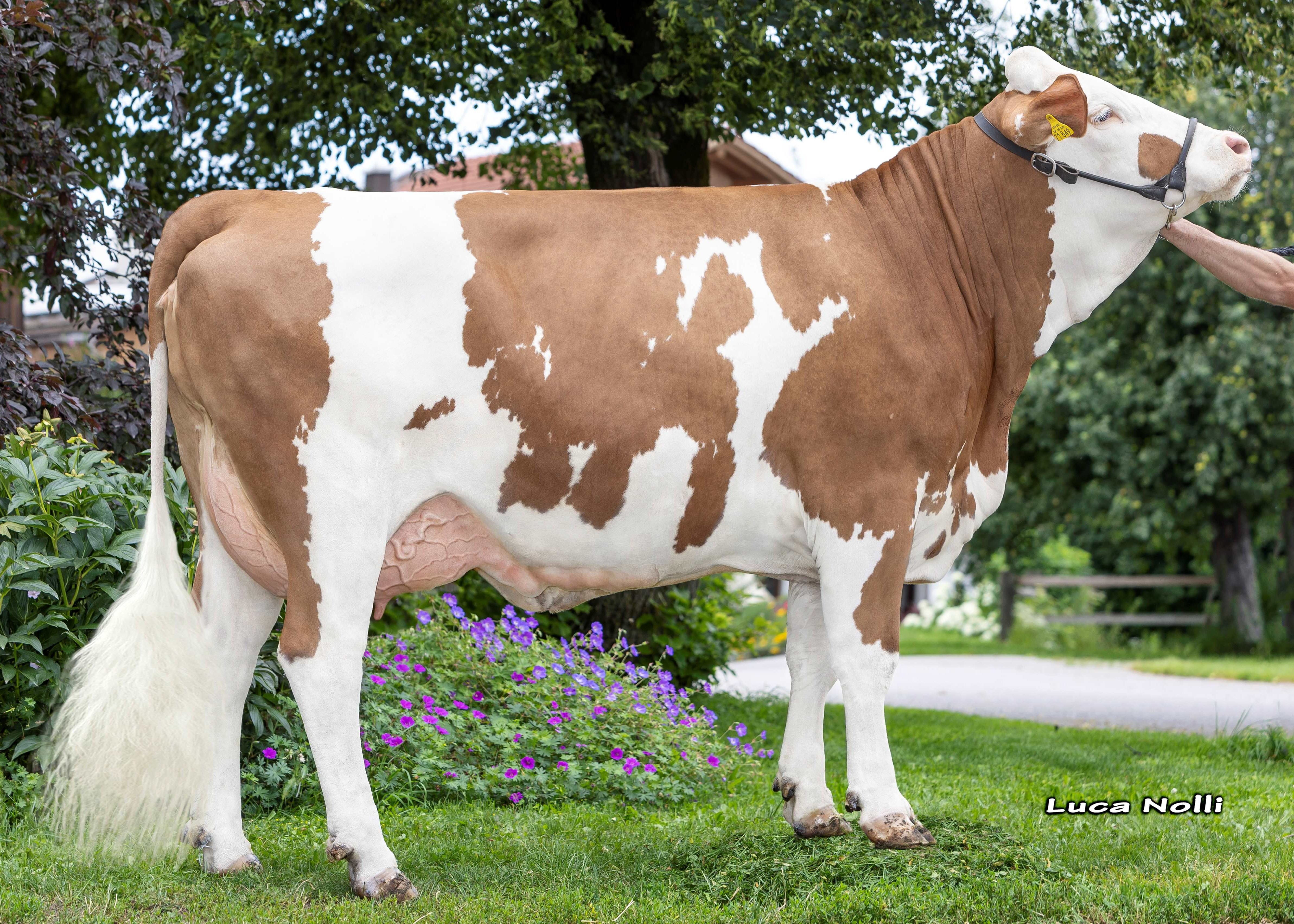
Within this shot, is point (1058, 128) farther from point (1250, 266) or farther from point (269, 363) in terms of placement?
point (269, 363)

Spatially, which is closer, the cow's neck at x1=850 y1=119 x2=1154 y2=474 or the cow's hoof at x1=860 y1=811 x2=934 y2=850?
the cow's hoof at x1=860 y1=811 x2=934 y2=850

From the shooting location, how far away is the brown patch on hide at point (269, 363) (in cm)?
311

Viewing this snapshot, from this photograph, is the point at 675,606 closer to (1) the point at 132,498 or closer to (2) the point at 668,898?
(1) the point at 132,498

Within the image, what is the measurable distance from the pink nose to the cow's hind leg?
3.08m

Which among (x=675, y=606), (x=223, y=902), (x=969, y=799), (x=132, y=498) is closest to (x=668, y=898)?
(x=223, y=902)

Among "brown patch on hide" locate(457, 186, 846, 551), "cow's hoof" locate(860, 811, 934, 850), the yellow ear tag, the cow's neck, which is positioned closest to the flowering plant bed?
"cow's hoof" locate(860, 811, 934, 850)

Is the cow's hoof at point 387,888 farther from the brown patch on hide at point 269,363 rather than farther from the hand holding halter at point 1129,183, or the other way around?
the hand holding halter at point 1129,183

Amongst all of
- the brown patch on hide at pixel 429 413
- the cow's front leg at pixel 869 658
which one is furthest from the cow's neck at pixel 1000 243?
the brown patch on hide at pixel 429 413

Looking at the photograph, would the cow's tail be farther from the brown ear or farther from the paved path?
the paved path

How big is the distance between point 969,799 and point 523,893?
247 cm

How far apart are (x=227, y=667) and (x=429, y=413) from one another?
39.5 inches

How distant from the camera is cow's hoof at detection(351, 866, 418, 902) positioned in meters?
3.16

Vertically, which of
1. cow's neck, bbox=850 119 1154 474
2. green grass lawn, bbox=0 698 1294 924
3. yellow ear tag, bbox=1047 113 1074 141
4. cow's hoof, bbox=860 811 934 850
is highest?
yellow ear tag, bbox=1047 113 1074 141

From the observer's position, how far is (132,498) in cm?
465
